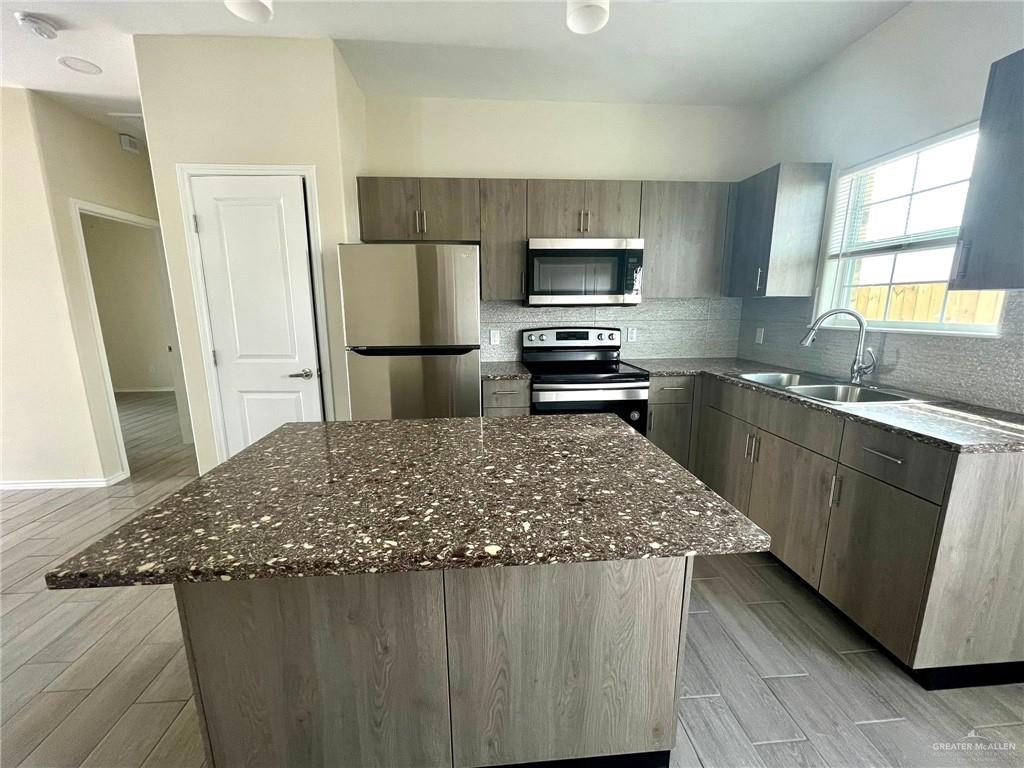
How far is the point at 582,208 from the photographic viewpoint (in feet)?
9.10

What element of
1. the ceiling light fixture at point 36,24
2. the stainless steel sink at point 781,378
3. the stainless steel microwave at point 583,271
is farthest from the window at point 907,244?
the ceiling light fixture at point 36,24

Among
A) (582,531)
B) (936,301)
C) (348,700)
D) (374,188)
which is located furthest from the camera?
(374,188)

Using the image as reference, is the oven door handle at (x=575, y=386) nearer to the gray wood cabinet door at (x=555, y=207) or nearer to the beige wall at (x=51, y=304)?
the gray wood cabinet door at (x=555, y=207)

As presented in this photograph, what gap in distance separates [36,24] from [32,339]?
2.04 metres

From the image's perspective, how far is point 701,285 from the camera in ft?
9.71

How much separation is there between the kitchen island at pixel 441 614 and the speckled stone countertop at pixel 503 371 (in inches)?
59.5

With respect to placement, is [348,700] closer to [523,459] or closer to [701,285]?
[523,459]

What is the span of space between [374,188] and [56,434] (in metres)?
3.03

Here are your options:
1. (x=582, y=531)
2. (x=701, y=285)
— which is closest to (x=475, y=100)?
(x=701, y=285)

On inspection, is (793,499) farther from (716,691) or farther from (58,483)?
(58,483)

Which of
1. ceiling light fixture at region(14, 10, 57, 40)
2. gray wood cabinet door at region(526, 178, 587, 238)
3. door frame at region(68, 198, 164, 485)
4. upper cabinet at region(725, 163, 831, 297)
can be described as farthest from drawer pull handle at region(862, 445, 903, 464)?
ceiling light fixture at region(14, 10, 57, 40)

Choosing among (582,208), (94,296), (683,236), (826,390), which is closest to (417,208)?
(582,208)

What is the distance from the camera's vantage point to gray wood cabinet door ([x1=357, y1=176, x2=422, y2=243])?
267 centimetres

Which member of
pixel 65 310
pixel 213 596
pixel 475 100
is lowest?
pixel 213 596
